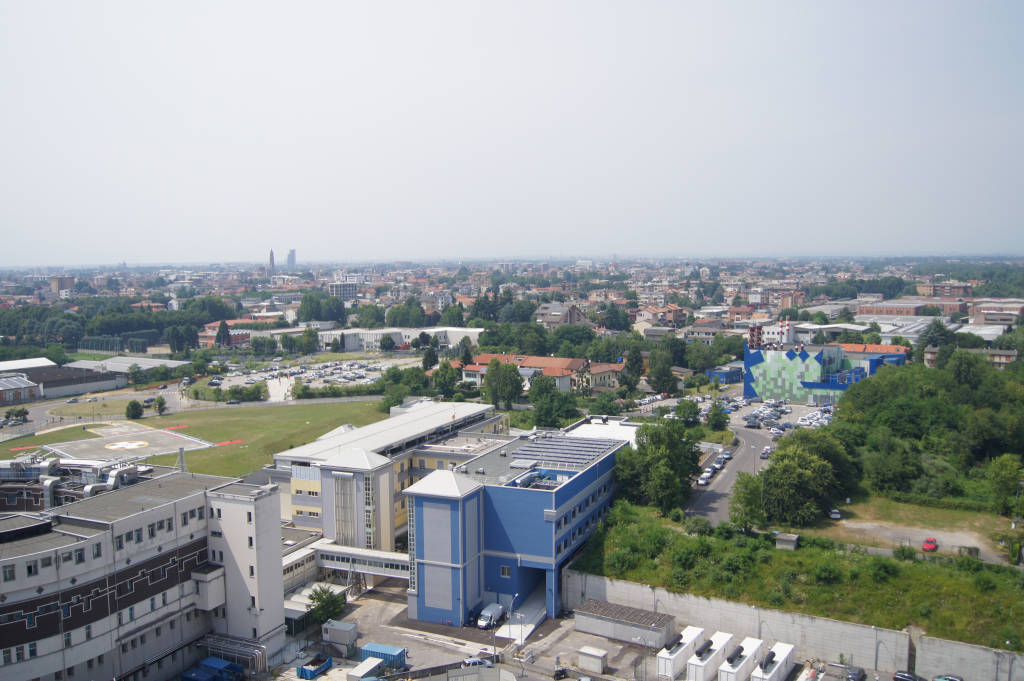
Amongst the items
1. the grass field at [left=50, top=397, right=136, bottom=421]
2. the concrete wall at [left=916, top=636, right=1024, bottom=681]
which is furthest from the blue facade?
the grass field at [left=50, top=397, right=136, bottom=421]

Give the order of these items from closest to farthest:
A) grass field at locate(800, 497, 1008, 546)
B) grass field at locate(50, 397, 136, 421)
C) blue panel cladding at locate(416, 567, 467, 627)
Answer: blue panel cladding at locate(416, 567, 467, 627)
grass field at locate(800, 497, 1008, 546)
grass field at locate(50, 397, 136, 421)

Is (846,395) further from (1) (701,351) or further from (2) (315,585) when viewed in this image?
(2) (315,585)

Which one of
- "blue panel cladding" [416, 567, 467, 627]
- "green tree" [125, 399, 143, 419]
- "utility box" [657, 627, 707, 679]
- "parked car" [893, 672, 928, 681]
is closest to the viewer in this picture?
"parked car" [893, 672, 928, 681]

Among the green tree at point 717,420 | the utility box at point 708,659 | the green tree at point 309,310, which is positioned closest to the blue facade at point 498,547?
the utility box at point 708,659

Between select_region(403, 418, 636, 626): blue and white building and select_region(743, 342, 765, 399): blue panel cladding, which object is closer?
select_region(403, 418, 636, 626): blue and white building

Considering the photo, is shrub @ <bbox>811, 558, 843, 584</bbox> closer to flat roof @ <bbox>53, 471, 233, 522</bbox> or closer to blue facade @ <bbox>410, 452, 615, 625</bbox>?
blue facade @ <bbox>410, 452, 615, 625</bbox>

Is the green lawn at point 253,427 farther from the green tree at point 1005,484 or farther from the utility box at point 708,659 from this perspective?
the green tree at point 1005,484
